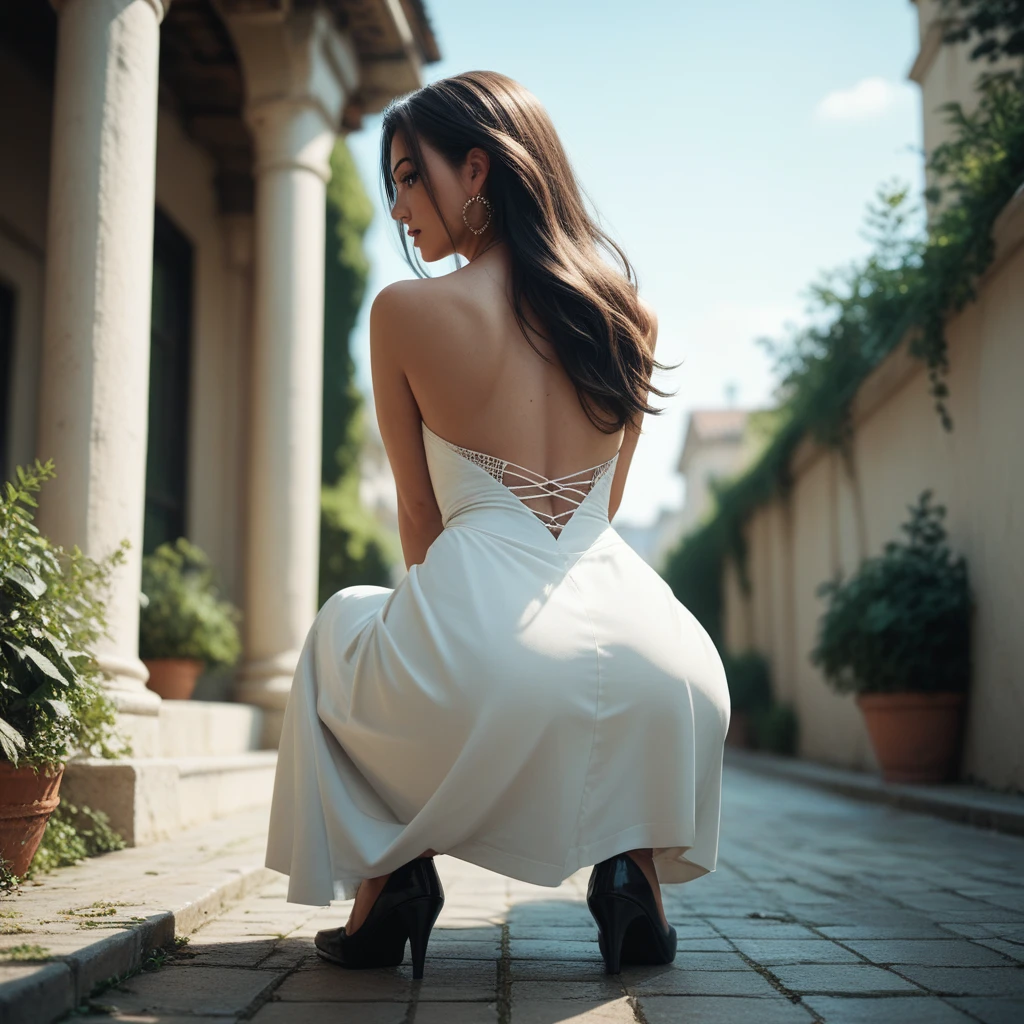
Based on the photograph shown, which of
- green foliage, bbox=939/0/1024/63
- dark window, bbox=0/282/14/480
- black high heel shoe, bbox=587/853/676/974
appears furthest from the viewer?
dark window, bbox=0/282/14/480

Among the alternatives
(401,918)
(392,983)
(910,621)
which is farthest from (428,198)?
(910,621)

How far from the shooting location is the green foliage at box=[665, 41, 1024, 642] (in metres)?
7.15

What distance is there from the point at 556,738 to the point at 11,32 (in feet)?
23.8

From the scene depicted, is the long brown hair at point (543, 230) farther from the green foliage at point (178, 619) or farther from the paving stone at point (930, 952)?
the green foliage at point (178, 619)

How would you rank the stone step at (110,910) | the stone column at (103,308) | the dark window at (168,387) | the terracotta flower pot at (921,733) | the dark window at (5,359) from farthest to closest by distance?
the dark window at (168,387) < the terracotta flower pot at (921,733) < the dark window at (5,359) < the stone column at (103,308) < the stone step at (110,910)

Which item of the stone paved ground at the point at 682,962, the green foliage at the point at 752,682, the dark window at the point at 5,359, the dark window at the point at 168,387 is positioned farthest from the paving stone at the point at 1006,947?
the green foliage at the point at 752,682

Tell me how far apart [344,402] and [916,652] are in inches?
227

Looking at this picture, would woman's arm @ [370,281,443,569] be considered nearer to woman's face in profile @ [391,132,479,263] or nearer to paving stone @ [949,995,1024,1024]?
woman's face in profile @ [391,132,479,263]

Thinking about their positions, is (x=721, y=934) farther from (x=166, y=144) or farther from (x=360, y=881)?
(x=166, y=144)

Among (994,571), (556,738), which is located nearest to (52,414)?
A: (556,738)

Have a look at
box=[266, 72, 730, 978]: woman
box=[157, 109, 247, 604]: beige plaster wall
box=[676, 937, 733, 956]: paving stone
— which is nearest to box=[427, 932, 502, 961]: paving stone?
box=[266, 72, 730, 978]: woman

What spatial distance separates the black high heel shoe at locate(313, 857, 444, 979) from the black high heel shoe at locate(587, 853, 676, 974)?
0.34 m

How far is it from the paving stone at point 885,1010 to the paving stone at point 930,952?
0.41 metres

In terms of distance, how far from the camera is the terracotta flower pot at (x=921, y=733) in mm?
8031
